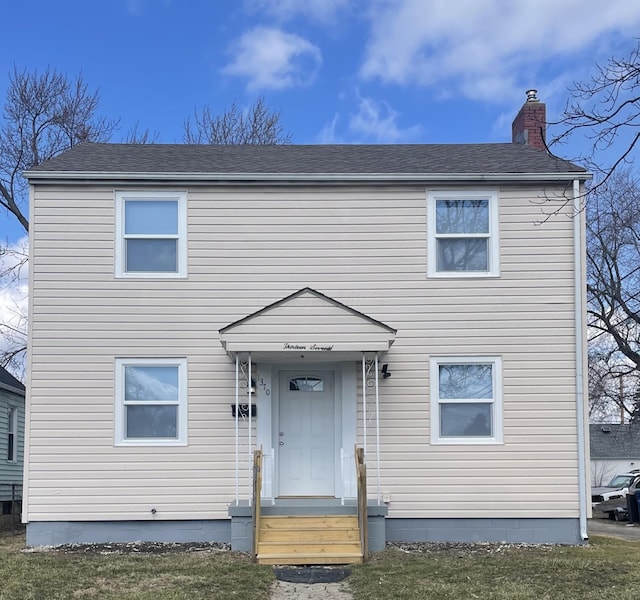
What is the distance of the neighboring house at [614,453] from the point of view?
4103 centimetres

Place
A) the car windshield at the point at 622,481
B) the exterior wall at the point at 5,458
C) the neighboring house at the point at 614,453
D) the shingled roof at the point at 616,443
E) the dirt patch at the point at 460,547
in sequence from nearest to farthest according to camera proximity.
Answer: the dirt patch at the point at 460,547 < the exterior wall at the point at 5,458 < the car windshield at the point at 622,481 < the neighboring house at the point at 614,453 < the shingled roof at the point at 616,443

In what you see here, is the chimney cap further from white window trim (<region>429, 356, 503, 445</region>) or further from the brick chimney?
white window trim (<region>429, 356, 503, 445</region>)

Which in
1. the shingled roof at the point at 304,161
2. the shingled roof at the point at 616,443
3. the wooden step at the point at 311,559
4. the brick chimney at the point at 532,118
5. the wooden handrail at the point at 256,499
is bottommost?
the shingled roof at the point at 616,443

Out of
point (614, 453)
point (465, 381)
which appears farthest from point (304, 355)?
point (614, 453)

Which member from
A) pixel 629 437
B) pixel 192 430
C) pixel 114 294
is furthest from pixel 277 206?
pixel 629 437

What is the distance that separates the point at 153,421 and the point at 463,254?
5523 mm

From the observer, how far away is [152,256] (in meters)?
11.9

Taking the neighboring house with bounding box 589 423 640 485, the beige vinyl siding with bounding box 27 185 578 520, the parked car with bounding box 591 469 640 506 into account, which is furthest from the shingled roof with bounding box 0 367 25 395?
the neighboring house with bounding box 589 423 640 485

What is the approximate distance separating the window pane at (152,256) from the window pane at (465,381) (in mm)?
4559

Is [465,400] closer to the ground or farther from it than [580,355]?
closer to the ground

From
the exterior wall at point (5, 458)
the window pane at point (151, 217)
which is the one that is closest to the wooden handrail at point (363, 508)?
the window pane at point (151, 217)

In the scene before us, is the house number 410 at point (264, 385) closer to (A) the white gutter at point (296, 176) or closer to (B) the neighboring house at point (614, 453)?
(A) the white gutter at point (296, 176)

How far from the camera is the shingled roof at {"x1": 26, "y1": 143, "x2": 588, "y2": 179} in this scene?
1195cm

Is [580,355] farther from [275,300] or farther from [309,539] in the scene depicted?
[309,539]
